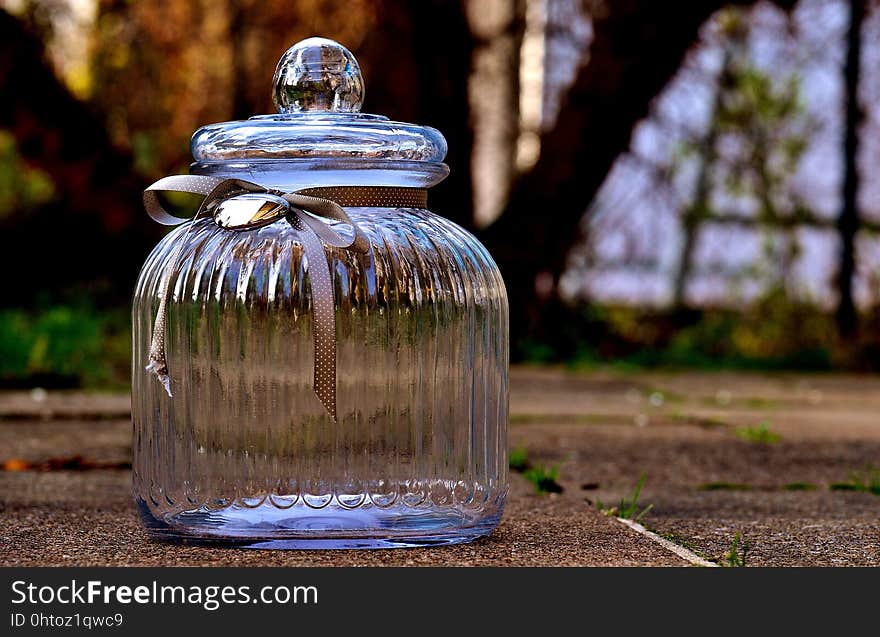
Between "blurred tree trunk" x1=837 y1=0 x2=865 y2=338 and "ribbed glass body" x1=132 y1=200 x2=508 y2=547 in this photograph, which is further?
"blurred tree trunk" x1=837 y1=0 x2=865 y2=338

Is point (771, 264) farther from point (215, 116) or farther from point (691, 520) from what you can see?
point (691, 520)

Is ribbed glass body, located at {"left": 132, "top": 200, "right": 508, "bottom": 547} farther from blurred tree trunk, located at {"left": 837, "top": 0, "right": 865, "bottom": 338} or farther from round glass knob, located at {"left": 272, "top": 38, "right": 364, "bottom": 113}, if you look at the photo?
blurred tree trunk, located at {"left": 837, "top": 0, "right": 865, "bottom": 338}

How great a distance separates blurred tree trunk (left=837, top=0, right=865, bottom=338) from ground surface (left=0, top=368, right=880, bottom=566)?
1.68 meters

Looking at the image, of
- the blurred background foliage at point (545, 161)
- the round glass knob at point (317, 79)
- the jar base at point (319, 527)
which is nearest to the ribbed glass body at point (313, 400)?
the jar base at point (319, 527)

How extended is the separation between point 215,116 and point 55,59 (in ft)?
5.35

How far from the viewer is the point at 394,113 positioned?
5.98 m

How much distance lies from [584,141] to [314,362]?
4.16m

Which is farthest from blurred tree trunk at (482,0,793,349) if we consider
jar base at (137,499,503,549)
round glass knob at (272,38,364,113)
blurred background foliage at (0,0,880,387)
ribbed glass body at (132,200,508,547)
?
jar base at (137,499,503,549)

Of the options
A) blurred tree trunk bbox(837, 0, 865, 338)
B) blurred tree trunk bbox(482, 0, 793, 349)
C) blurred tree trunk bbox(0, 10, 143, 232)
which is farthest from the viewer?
blurred tree trunk bbox(837, 0, 865, 338)

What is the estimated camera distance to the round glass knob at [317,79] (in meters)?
1.76

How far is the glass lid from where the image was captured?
1717mm

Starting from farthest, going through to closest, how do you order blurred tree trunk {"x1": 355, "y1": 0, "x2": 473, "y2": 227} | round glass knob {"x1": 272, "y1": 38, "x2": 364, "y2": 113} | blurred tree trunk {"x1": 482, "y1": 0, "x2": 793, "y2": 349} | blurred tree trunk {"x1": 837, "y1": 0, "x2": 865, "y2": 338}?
blurred tree trunk {"x1": 837, "y1": 0, "x2": 865, "y2": 338}, blurred tree trunk {"x1": 355, "y1": 0, "x2": 473, "y2": 227}, blurred tree trunk {"x1": 482, "y1": 0, "x2": 793, "y2": 349}, round glass knob {"x1": 272, "y1": 38, "x2": 364, "y2": 113}

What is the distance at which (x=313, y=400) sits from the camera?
1686mm
